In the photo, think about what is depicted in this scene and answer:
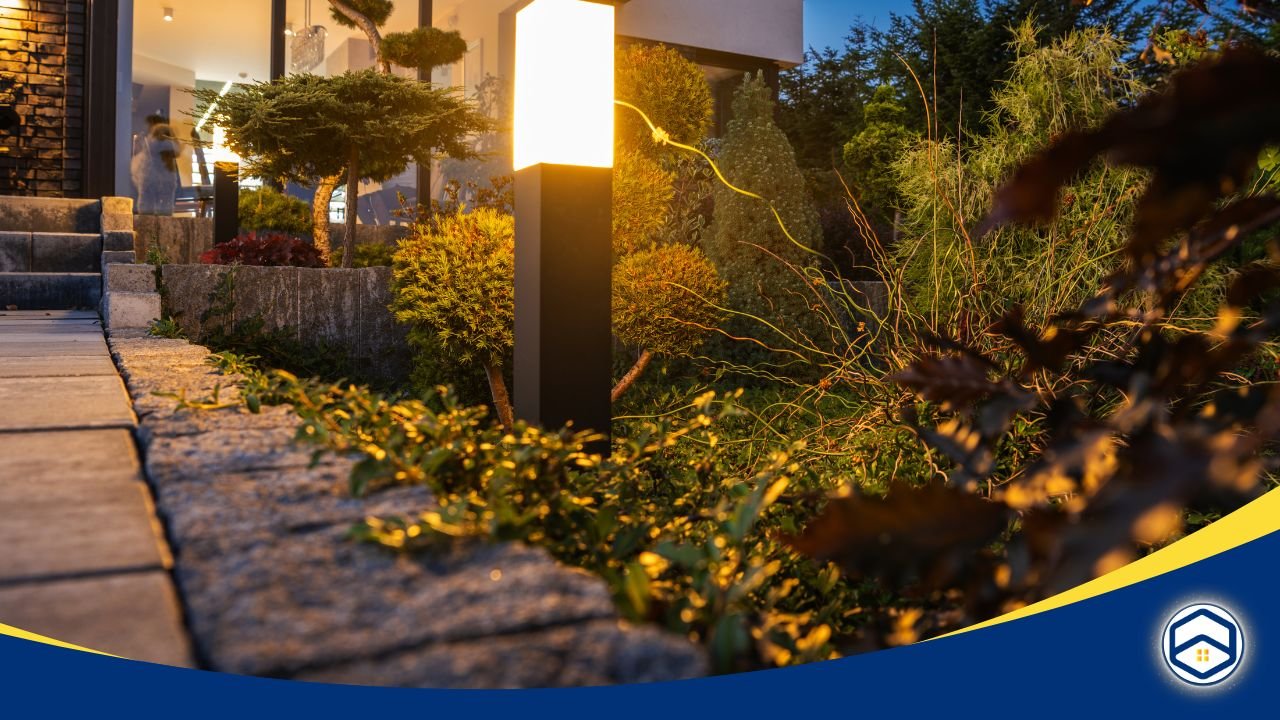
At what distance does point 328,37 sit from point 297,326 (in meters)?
8.21

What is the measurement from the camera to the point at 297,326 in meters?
5.30

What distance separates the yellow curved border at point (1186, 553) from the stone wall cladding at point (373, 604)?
0.49 meters

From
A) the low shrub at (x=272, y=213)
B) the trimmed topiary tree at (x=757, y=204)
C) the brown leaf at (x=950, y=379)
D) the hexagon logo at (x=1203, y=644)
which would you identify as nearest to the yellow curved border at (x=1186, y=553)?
the hexagon logo at (x=1203, y=644)

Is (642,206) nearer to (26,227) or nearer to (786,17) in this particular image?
(26,227)

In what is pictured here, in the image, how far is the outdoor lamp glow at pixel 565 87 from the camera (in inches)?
101

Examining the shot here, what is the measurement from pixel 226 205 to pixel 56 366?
4479 millimetres

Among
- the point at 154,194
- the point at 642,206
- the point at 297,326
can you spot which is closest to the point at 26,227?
the point at 154,194

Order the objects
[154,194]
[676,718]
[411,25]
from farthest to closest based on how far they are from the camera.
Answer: [411,25], [154,194], [676,718]

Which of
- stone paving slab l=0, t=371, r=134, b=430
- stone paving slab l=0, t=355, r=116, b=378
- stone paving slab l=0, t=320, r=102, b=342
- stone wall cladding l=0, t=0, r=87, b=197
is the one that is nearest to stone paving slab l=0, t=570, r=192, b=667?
stone paving slab l=0, t=371, r=134, b=430

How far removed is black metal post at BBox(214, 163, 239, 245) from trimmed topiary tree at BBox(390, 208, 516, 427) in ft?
9.90

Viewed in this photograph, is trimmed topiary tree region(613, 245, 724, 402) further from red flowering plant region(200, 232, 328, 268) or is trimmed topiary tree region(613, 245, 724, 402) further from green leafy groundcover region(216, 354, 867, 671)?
green leafy groundcover region(216, 354, 867, 671)

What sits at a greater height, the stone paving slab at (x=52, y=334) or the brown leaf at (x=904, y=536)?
the stone paving slab at (x=52, y=334)

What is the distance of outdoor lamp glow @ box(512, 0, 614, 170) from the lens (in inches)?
101

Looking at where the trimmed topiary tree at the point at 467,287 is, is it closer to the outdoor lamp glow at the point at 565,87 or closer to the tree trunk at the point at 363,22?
the outdoor lamp glow at the point at 565,87
